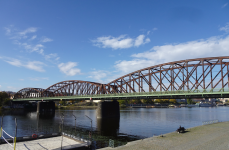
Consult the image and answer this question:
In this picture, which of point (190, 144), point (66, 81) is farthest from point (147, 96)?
point (66, 81)

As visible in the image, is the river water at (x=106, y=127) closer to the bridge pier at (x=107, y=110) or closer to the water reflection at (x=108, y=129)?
the water reflection at (x=108, y=129)

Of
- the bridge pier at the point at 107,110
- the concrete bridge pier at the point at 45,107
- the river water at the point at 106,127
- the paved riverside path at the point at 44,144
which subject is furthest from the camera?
the concrete bridge pier at the point at 45,107

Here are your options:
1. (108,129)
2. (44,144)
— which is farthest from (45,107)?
(44,144)

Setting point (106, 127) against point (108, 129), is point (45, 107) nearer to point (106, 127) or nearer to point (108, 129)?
point (106, 127)

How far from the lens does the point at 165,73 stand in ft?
225

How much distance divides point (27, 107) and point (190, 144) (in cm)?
16358

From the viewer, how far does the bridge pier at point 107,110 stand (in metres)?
78.5

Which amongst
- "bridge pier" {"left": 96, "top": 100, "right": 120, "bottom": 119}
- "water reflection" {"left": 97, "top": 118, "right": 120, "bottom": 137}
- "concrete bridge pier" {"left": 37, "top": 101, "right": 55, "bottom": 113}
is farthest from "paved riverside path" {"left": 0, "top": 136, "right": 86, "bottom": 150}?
"concrete bridge pier" {"left": 37, "top": 101, "right": 55, "bottom": 113}

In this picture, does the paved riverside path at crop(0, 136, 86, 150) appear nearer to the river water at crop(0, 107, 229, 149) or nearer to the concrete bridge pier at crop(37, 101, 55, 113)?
the river water at crop(0, 107, 229, 149)

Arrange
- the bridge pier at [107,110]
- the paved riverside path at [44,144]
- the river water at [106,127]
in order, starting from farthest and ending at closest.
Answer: the bridge pier at [107,110] < the river water at [106,127] < the paved riverside path at [44,144]

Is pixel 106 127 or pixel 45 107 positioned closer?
pixel 106 127

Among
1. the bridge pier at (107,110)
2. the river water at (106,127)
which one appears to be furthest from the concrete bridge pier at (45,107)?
the bridge pier at (107,110)

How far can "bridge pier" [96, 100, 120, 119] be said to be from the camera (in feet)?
257

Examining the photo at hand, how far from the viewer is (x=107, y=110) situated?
79.6 meters
